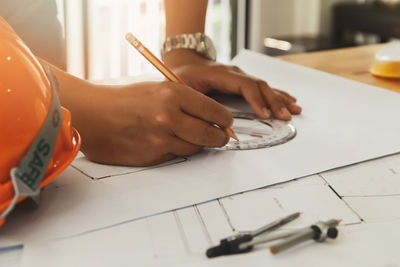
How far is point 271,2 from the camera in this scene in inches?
118

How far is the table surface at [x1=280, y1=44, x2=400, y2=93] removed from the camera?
942mm

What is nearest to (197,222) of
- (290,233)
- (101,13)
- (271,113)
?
(290,233)

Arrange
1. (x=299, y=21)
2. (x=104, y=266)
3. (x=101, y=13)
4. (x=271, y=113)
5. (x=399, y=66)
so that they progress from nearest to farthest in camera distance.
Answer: (x=104, y=266), (x=271, y=113), (x=399, y=66), (x=101, y=13), (x=299, y=21)

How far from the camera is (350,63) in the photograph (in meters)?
1.07

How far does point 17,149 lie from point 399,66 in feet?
2.58

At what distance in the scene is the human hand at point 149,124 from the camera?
0.56m

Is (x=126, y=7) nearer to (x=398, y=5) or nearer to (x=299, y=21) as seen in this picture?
(x=299, y=21)

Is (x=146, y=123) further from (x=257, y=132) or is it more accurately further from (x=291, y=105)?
(x=291, y=105)

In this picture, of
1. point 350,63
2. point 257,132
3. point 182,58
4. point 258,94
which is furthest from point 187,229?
point 350,63

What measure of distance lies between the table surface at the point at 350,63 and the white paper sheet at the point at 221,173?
0.41 ft

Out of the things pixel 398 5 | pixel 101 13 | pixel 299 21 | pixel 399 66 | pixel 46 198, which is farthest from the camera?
pixel 299 21

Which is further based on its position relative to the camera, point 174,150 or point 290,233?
point 174,150

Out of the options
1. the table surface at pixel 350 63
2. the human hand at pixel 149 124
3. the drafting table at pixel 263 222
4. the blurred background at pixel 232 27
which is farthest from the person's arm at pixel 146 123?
the blurred background at pixel 232 27

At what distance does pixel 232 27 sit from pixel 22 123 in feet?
Result: 8.78
